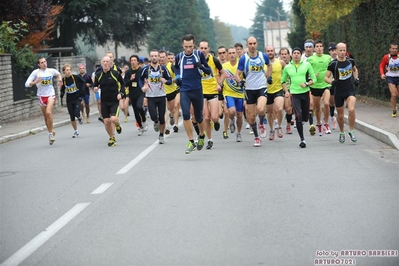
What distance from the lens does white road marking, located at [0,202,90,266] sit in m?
6.70

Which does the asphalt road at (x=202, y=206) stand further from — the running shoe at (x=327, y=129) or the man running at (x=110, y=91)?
the running shoe at (x=327, y=129)

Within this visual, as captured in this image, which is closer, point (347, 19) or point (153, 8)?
point (347, 19)

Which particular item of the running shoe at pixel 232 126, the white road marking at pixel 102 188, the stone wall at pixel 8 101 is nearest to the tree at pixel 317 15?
the stone wall at pixel 8 101

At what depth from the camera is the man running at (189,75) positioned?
14.5 m

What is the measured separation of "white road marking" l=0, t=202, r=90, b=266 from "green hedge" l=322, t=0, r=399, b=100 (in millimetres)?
16962

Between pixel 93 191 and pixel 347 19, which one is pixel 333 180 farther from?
pixel 347 19

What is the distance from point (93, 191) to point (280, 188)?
91.7 inches

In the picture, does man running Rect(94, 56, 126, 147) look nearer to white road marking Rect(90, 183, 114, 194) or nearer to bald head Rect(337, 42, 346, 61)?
bald head Rect(337, 42, 346, 61)

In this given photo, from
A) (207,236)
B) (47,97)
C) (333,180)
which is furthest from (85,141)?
(207,236)

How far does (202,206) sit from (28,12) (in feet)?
79.4

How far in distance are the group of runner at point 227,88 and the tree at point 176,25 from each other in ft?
311

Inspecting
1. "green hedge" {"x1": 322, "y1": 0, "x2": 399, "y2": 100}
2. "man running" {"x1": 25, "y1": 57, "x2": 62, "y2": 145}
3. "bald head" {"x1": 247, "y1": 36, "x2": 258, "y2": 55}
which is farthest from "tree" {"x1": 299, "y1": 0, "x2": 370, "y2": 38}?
"bald head" {"x1": 247, "y1": 36, "x2": 258, "y2": 55}

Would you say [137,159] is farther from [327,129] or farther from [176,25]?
[176,25]

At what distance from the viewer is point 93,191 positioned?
10391mm
